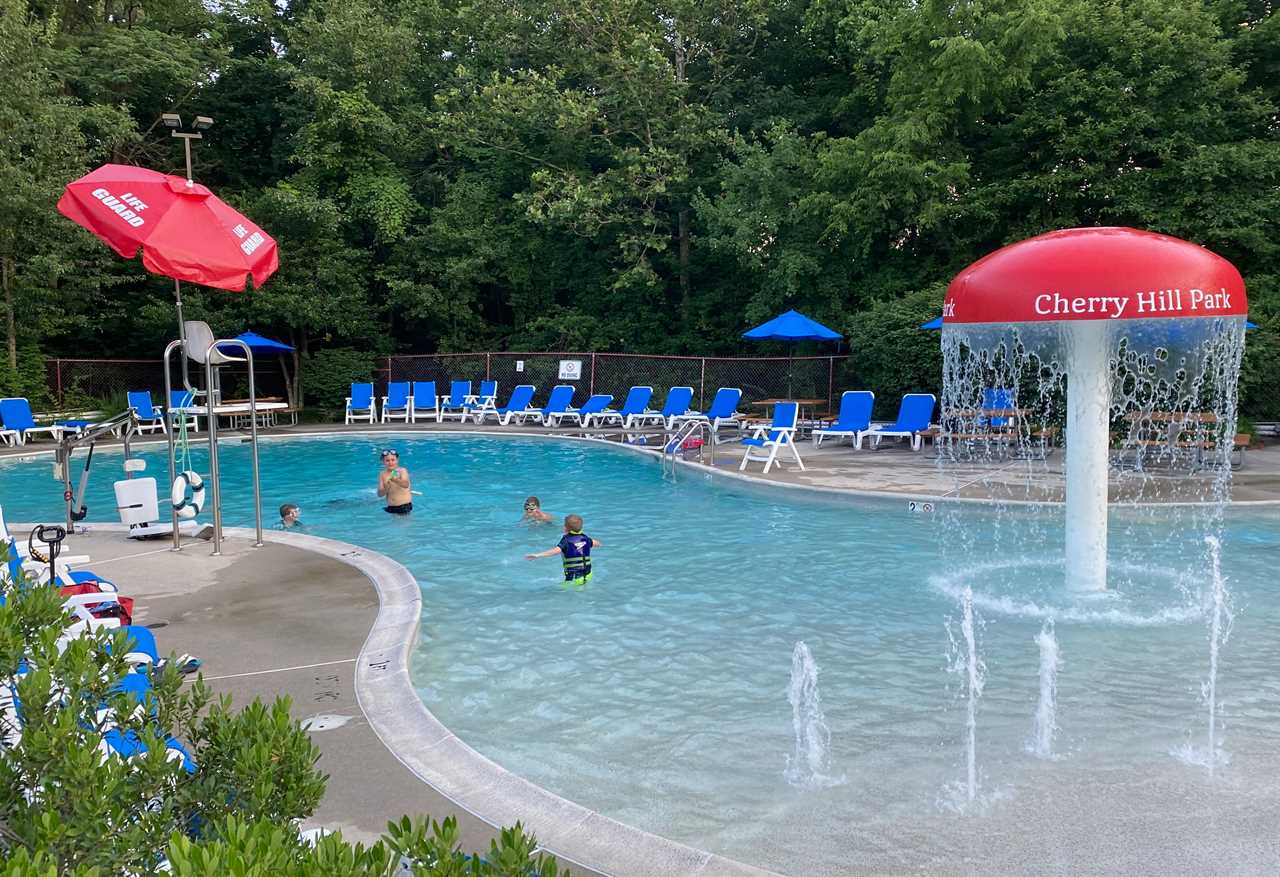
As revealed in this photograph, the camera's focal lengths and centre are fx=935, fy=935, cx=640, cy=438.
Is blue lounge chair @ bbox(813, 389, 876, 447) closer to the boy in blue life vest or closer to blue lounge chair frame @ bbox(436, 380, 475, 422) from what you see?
the boy in blue life vest

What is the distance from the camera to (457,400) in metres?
25.2

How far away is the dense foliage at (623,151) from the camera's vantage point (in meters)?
19.1

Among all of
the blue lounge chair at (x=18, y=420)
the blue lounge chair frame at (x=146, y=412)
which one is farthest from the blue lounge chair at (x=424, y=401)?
the blue lounge chair at (x=18, y=420)

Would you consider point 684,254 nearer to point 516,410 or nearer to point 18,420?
point 516,410

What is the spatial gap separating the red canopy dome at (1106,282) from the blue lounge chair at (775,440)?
23.9ft

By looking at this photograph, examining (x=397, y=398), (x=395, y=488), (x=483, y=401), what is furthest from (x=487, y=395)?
(x=395, y=488)

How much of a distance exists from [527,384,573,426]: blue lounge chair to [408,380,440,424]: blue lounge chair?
11.8 ft

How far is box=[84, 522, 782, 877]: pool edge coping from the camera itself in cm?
344

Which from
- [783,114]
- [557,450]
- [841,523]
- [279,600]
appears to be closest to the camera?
[279,600]

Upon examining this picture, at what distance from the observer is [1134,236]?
6.58 metres

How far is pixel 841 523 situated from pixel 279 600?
6447 millimetres

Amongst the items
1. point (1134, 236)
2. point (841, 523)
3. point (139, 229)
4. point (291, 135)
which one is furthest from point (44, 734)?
point (291, 135)

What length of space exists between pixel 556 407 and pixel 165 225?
1585 cm

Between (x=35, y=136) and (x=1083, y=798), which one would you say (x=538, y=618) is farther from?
(x=35, y=136)
